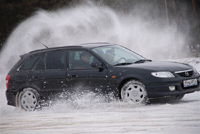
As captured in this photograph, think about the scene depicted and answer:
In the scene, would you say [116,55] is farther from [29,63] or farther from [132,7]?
[132,7]

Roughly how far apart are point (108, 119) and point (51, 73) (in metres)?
2.79

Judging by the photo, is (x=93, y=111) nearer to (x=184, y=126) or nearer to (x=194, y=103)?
(x=194, y=103)

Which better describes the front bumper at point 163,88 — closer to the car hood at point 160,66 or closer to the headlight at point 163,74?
the headlight at point 163,74

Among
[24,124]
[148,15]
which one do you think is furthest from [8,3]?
[24,124]

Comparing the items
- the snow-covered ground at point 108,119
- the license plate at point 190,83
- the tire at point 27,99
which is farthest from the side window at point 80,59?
the license plate at point 190,83

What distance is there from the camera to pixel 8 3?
130 feet

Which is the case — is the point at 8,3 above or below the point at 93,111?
above

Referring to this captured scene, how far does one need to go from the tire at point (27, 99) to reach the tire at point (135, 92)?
84.9 inches

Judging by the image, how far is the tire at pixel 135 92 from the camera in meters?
8.73

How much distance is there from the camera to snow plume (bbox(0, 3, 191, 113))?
28281 millimetres

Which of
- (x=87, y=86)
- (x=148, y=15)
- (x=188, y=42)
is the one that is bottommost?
(x=87, y=86)

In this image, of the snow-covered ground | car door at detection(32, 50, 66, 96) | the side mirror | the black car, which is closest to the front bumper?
the black car

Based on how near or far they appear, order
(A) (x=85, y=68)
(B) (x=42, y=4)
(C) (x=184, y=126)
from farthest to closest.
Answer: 1. (B) (x=42, y=4)
2. (A) (x=85, y=68)
3. (C) (x=184, y=126)

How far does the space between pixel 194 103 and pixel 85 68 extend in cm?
232
